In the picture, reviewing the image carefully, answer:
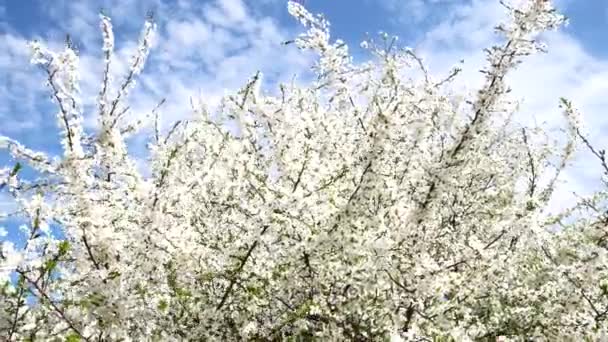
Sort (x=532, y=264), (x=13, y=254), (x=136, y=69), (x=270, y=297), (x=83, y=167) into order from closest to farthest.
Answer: (x=13, y=254), (x=83, y=167), (x=136, y=69), (x=270, y=297), (x=532, y=264)

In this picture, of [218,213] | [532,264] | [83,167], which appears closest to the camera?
[83,167]

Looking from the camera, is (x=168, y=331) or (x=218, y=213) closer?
(x=168, y=331)

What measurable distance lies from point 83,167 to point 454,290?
4227mm

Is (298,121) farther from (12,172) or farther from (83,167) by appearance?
(12,172)

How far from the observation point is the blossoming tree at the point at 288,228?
6207mm

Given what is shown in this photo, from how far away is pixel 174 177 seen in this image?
744 cm

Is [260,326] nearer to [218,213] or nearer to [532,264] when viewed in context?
[218,213]

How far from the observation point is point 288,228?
22.6ft

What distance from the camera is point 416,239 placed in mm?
7496

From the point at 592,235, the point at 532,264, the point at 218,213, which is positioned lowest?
the point at 592,235

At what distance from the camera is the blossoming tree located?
20.4 feet

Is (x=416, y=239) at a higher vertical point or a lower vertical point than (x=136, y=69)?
lower

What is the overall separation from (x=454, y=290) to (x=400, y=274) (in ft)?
3.51

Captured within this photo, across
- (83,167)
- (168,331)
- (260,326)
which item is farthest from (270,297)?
(83,167)
